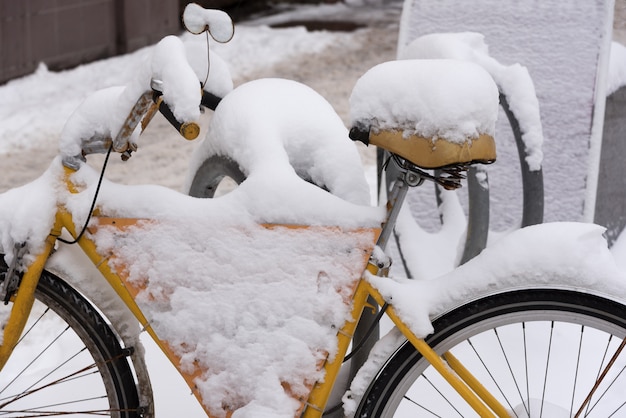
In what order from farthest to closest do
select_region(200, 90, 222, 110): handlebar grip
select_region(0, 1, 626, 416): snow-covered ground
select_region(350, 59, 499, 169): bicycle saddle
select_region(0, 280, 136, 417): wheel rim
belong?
select_region(0, 1, 626, 416): snow-covered ground, select_region(0, 280, 136, 417): wheel rim, select_region(200, 90, 222, 110): handlebar grip, select_region(350, 59, 499, 169): bicycle saddle

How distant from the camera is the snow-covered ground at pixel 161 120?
5895 mm

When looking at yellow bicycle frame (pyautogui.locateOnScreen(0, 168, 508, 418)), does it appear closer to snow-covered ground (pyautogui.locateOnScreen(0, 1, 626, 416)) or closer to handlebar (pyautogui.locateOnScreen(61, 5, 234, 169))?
handlebar (pyautogui.locateOnScreen(61, 5, 234, 169))

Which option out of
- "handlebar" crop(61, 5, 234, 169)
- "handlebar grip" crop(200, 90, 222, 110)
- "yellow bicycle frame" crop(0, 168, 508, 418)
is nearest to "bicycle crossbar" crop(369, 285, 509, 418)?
"yellow bicycle frame" crop(0, 168, 508, 418)

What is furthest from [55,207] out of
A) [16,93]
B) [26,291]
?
[16,93]

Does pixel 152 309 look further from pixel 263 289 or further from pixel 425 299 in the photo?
pixel 425 299

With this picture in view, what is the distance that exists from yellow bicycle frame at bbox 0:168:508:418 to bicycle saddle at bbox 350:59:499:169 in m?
0.30

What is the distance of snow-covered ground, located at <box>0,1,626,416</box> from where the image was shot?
5.89 meters

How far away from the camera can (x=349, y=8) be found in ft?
43.2

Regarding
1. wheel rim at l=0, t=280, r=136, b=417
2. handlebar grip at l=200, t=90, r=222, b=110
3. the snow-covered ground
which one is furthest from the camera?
the snow-covered ground

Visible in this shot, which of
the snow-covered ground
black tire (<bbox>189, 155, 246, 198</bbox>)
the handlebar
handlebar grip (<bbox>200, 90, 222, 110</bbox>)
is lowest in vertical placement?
the handlebar

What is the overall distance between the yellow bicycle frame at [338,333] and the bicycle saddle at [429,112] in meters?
0.30

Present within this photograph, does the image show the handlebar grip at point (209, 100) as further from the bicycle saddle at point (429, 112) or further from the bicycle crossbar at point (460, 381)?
the bicycle crossbar at point (460, 381)

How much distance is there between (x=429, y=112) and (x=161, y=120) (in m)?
5.44

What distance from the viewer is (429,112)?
6.70ft
